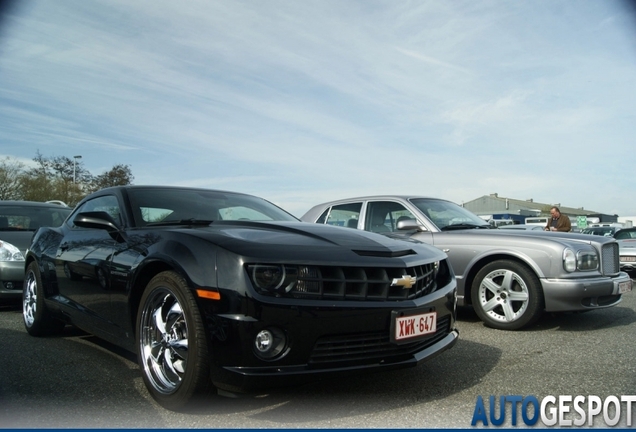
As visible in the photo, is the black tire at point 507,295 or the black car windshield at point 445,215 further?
the black car windshield at point 445,215

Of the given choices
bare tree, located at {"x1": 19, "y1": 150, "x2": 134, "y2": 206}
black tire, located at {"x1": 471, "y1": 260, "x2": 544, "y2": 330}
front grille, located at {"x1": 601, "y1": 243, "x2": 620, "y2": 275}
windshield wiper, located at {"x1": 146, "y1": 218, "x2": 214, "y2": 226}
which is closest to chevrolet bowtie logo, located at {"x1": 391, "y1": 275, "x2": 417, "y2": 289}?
windshield wiper, located at {"x1": 146, "y1": 218, "x2": 214, "y2": 226}

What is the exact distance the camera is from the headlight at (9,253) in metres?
6.46

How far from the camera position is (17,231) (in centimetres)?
695

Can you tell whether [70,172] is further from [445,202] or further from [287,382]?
[287,382]

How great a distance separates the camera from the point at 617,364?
12.8ft

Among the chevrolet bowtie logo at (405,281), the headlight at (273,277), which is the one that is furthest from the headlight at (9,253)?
the chevrolet bowtie logo at (405,281)

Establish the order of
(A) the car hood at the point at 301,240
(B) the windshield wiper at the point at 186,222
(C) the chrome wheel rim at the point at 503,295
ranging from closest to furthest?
(A) the car hood at the point at 301,240 < (B) the windshield wiper at the point at 186,222 < (C) the chrome wheel rim at the point at 503,295

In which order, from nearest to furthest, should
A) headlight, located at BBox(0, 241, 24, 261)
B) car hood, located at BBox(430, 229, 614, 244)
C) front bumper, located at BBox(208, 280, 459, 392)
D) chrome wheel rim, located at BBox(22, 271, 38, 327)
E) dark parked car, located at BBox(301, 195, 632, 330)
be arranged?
front bumper, located at BBox(208, 280, 459, 392), chrome wheel rim, located at BBox(22, 271, 38, 327), dark parked car, located at BBox(301, 195, 632, 330), car hood, located at BBox(430, 229, 614, 244), headlight, located at BBox(0, 241, 24, 261)

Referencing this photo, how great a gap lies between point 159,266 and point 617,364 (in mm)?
3359

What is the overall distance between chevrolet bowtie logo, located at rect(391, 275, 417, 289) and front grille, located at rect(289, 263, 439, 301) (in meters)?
0.01

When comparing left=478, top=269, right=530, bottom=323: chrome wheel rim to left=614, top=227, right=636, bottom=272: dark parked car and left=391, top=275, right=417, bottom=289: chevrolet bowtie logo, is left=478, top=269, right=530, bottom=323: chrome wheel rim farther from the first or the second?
left=614, top=227, right=636, bottom=272: dark parked car

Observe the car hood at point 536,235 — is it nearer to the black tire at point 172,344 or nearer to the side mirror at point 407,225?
the side mirror at point 407,225

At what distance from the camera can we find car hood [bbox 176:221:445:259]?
2873 mm

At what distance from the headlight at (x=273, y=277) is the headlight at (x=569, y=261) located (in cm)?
354
